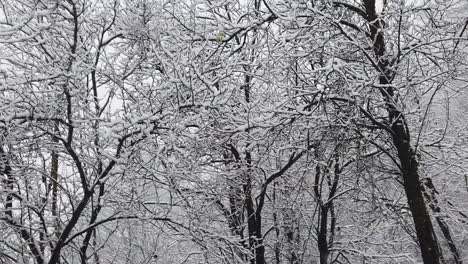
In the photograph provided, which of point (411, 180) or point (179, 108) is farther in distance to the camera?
point (179, 108)

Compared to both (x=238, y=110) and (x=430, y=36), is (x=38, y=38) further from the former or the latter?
(x=430, y=36)

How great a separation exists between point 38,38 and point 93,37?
115 cm

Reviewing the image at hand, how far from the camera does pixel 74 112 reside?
519 cm

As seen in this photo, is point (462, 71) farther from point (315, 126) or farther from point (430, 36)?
point (315, 126)

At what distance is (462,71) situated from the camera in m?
5.41

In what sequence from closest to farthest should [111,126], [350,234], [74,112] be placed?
[111,126], [74,112], [350,234]

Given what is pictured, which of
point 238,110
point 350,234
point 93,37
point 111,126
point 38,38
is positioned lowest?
point 350,234

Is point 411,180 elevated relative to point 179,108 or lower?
lower

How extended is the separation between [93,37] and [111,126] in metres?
1.89

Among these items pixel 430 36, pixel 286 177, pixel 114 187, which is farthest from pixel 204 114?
pixel 286 177

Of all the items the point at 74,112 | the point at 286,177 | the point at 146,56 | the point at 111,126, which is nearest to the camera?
the point at 111,126

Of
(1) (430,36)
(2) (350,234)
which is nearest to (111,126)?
(1) (430,36)

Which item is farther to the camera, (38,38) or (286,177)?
(286,177)

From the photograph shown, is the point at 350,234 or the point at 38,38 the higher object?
the point at 38,38
